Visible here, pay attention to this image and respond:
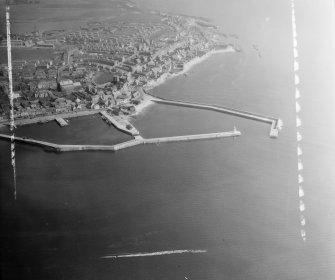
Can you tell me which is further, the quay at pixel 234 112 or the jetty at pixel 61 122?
the jetty at pixel 61 122

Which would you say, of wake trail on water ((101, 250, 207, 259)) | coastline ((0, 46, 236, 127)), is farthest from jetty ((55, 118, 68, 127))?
wake trail on water ((101, 250, 207, 259))

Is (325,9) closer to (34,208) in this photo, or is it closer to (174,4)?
(34,208)

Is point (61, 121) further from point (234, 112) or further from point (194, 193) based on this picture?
point (194, 193)

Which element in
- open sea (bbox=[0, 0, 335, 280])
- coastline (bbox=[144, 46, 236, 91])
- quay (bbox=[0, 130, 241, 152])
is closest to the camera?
open sea (bbox=[0, 0, 335, 280])

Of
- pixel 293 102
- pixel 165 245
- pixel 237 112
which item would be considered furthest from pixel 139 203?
pixel 293 102

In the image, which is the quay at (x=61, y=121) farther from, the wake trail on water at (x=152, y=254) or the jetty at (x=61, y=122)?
the wake trail on water at (x=152, y=254)

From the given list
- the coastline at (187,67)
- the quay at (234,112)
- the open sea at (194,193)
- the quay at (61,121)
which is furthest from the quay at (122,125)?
the coastline at (187,67)

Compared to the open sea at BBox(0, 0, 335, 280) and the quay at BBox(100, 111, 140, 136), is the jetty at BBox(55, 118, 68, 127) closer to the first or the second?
the open sea at BBox(0, 0, 335, 280)
